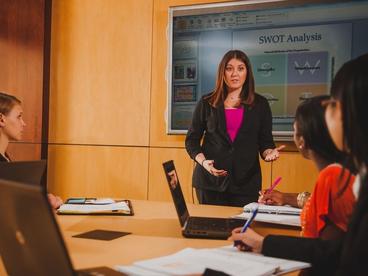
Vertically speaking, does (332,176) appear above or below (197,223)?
above

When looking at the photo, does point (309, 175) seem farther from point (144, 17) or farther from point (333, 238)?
point (333, 238)

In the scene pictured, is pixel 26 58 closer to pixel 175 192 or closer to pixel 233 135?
pixel 233 135

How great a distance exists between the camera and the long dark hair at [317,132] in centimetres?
142

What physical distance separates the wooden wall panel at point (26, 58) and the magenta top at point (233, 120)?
2.24 m

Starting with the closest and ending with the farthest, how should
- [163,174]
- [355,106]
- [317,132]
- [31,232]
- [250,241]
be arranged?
[31,232] → [355,106] → [250,241] → [317,132] → [163,174]

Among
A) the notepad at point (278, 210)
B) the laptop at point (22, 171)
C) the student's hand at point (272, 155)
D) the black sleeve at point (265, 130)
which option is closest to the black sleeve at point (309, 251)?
the notepad at point (278, 210)

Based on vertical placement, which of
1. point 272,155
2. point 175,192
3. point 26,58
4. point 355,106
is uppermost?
point 26,58

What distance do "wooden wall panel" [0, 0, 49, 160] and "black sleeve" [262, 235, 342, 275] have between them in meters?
3.44

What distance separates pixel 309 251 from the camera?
1.24m

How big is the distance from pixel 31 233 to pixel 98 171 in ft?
11.5

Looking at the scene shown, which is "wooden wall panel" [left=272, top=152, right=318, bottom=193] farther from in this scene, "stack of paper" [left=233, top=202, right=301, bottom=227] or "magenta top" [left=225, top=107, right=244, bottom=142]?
"stack of paper" [left=233, top=202, right=301, bottom=227]

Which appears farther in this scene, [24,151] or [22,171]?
[24,151]

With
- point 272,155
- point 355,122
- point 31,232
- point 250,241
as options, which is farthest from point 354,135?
point 272,155

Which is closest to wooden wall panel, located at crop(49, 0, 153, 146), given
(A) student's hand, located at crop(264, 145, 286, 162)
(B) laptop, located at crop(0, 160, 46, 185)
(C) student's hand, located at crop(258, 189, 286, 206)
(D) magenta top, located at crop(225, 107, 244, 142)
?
(D) magenta top, located at crop(225, 107, 244, 142)
